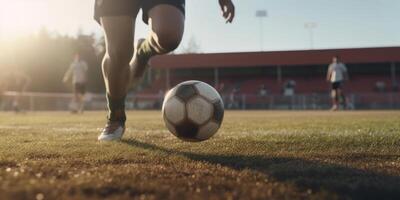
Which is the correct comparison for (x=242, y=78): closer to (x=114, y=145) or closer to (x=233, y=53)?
(x=233, y=53)

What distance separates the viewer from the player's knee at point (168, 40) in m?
4.02

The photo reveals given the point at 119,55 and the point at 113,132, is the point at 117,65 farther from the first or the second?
the point at 113,132

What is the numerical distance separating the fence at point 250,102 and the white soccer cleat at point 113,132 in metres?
25.2

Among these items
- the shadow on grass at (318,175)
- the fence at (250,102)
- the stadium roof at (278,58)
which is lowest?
the fence at (250,102)

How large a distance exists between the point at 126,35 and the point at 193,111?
35.9 inches

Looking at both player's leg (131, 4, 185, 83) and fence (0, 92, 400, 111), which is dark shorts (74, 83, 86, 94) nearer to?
fence (0, 92, 400, 111)

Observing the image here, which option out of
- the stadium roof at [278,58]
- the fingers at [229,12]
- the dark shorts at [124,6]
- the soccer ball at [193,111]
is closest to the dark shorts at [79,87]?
the dark shorts at [124,6]

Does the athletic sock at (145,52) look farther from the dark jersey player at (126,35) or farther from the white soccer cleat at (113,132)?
the white soccer cleat at (113,132)

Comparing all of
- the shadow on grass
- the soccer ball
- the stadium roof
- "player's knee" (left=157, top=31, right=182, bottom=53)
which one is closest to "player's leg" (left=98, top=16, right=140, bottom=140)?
"player's knee" (left=157, top=31, right=182, bottom=53)

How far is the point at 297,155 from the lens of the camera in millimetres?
3529

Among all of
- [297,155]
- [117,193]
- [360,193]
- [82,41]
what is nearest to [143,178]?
[117,193]

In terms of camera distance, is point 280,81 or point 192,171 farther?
point 280,81

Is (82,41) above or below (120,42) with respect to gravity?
above

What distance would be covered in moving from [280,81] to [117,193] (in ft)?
146
